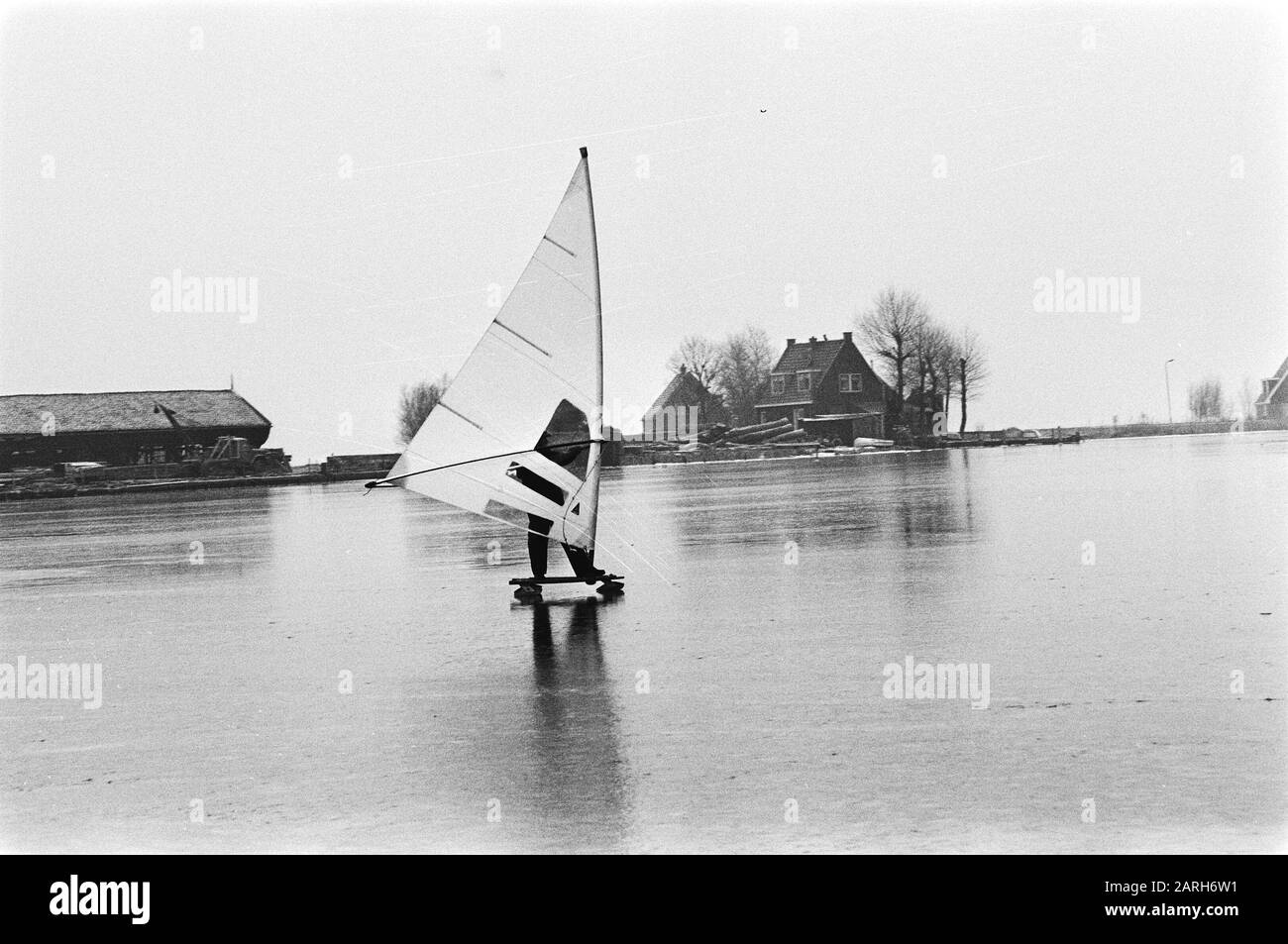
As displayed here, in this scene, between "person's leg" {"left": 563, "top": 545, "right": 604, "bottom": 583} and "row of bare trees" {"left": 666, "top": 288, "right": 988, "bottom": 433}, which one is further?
"row of bare trees" {"left": 666, "top": 288, "right": 988, "bottom": 433}

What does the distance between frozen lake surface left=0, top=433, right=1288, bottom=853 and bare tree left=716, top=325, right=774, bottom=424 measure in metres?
84.8

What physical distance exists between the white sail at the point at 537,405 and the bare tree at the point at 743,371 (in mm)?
90797

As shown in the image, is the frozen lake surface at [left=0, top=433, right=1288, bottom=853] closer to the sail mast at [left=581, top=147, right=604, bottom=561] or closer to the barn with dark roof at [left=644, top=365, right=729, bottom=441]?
the sail mast at [left=581, top=147, right=604, bottom=561]

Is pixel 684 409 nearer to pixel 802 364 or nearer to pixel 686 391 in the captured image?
pixel 686 391

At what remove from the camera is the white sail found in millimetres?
17125

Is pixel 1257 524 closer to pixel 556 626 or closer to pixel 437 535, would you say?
pixel 556 626

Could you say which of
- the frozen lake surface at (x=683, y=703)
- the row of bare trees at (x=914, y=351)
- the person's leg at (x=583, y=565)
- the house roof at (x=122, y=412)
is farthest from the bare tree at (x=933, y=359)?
the person's leg at (x=583, y=565)

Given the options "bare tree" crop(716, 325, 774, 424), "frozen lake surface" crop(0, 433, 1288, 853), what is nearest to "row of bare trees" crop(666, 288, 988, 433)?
"bare tree" crop(716, 325, 774, 424)

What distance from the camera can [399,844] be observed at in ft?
24.7

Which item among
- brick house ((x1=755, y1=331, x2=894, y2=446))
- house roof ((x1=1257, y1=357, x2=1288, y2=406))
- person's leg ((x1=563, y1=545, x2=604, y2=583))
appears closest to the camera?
person's leg ((x1=563, y1=545, x2=604, y2=583))

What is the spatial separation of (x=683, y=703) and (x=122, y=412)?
281 ft

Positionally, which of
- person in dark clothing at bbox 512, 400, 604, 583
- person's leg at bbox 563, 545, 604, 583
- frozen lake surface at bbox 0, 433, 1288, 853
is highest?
person in dark clothing at bbox 512, 400, 604, 583

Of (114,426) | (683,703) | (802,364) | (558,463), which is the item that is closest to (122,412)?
(114,426)
